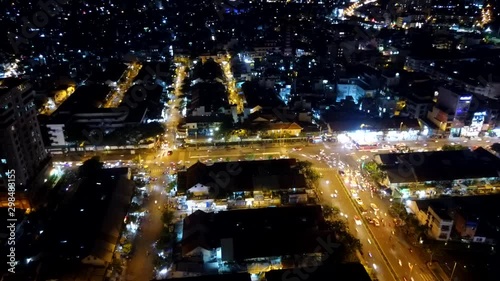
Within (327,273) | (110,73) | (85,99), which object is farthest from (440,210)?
(110,73)

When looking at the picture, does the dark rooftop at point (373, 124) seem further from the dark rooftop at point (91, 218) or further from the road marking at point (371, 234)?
the dark rooftop at point (91, 218)

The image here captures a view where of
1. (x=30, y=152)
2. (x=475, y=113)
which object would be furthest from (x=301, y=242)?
(x=475, y=113)

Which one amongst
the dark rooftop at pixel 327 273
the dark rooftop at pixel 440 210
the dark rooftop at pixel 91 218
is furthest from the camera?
the dark rooftop at pixel 440 210

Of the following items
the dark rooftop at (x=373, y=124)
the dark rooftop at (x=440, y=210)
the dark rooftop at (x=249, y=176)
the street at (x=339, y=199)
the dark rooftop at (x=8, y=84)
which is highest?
the dark rooftop at (x=8, y=84)

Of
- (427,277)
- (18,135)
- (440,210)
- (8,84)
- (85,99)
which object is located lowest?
(427,277)

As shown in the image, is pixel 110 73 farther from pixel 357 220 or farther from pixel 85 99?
pixel 357 220

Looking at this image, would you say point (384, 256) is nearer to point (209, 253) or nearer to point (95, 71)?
point (209, 253)

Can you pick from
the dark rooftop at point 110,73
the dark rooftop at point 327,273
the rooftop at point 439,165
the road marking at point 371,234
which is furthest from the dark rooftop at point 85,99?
the rooftop at point 439,165
